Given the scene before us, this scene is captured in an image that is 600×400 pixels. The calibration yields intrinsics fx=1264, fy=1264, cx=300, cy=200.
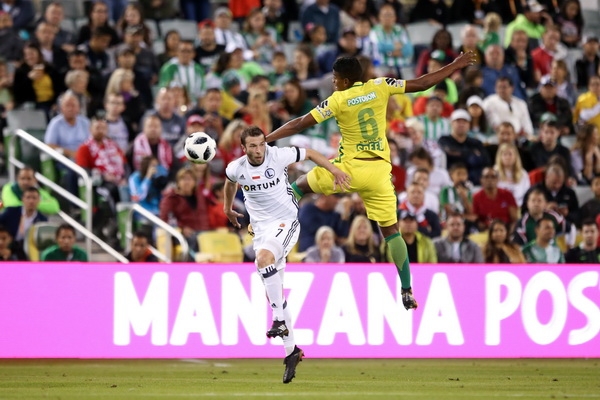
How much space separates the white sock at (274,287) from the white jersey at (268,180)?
50 cm

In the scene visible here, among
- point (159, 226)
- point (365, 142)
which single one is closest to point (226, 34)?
point (159, 226)

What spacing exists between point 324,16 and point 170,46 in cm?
287

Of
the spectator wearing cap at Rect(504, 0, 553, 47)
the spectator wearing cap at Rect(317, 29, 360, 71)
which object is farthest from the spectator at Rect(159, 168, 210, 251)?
the spectator wearing cap at Rect(504, 0, 553, 47)

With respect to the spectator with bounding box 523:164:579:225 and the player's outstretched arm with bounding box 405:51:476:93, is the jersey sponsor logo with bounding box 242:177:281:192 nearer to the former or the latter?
the player's outstretched arm with bounding box 405:51:476:93

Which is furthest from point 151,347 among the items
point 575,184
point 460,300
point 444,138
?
point 575,184

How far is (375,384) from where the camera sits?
11.5 m

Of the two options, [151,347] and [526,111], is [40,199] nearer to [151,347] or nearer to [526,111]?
[151,347]

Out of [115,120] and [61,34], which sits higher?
[61,34]

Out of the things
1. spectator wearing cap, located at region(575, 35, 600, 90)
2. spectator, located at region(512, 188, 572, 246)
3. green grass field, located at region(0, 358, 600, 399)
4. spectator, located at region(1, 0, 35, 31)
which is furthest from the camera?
spectator wearing cap, located at region(575, 35, 600, 90)

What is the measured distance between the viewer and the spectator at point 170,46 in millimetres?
18297

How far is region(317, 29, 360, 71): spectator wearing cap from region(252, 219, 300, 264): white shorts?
26.0ft

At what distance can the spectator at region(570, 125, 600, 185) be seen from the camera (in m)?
18.1

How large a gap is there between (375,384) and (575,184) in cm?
737

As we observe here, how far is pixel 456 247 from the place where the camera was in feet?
50.7
